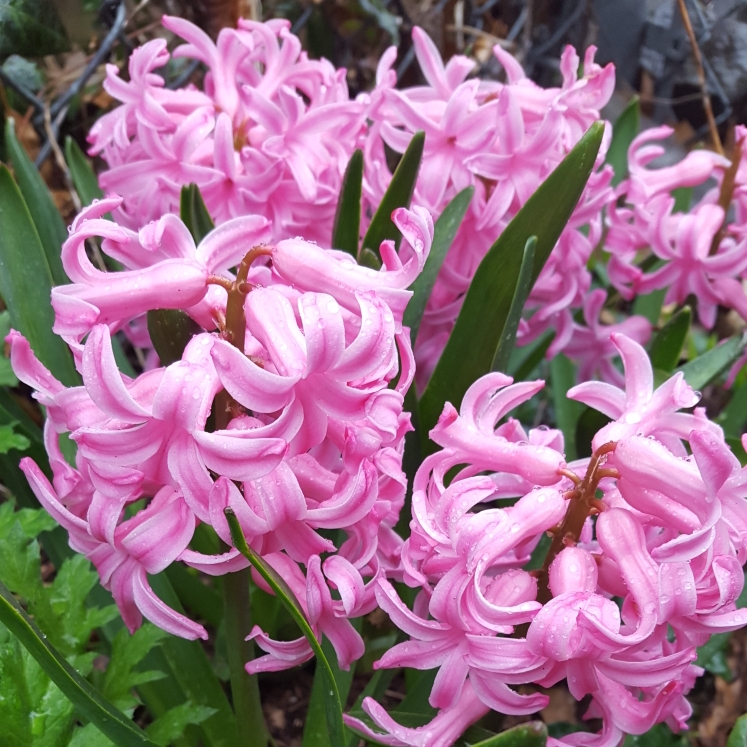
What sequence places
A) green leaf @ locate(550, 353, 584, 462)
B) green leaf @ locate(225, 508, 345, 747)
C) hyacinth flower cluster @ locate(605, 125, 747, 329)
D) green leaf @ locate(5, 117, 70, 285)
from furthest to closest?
green leaf @ locate(550, 353, 584, 462)
hyacinth flower cluster @ locate(605, 125, 747, 329)
green leaf @ locate(5, 117, 70, 285)
green leaf @ locate(225, 508, 345, 747)

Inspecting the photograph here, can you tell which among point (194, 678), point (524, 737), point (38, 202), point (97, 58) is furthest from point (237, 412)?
point (97, 58)

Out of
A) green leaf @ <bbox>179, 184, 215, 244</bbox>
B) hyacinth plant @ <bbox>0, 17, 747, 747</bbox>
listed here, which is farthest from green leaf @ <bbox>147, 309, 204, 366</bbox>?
green leaf @ <bbox>179, 184, 215, 244</bbox>

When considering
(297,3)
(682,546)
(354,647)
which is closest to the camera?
(682,546)

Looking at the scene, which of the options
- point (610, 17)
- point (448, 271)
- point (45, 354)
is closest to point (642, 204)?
point (448, 271)

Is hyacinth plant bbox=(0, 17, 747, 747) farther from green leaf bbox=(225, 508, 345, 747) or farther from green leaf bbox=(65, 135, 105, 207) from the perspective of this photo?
green leaf bbox=(65, 135, 105, 207)

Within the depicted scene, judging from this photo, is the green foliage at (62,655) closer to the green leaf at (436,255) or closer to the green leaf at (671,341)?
the green leaf at (436,255)

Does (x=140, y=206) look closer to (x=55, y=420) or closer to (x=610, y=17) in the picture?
(x=55, y=420)

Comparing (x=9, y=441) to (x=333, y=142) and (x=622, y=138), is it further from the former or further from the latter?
(x=622, y=138)
